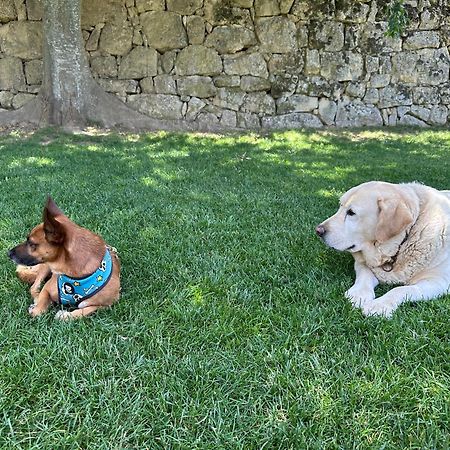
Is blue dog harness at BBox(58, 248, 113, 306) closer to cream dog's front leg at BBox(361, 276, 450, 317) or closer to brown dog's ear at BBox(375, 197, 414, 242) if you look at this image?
cream dog's front leg at BBox(361, 276, 450, 317)

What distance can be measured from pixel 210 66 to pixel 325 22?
119 inches

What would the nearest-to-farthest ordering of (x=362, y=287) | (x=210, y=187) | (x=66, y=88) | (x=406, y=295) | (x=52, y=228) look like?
(x=52, y=228) → (x=406, y=295) → (x=362, y=287) → (x=210, y=187) → (x=66, y=88)

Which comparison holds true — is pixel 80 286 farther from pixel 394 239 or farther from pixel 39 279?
pixel 394 239

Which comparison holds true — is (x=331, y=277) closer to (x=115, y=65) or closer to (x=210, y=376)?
(x=210, y=376)

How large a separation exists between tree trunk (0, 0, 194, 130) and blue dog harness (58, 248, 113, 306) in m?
7.48

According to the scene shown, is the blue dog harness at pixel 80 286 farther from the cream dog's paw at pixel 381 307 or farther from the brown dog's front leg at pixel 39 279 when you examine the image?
the cream dog's paw at pixel 381 307

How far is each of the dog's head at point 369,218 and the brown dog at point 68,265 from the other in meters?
1.52

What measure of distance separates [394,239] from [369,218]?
8.9 inches

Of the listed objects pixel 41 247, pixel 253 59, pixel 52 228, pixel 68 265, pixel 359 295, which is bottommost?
pixel 359 295

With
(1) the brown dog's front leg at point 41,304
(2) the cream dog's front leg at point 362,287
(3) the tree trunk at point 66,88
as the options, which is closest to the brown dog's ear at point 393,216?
(2) the cream dog's front leg at point 362,287

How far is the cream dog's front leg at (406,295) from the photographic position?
103 inches

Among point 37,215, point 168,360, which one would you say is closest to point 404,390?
point 168,360

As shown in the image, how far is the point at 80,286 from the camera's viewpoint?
2543 millimetres

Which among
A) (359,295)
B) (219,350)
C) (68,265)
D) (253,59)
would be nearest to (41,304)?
(68,265)
